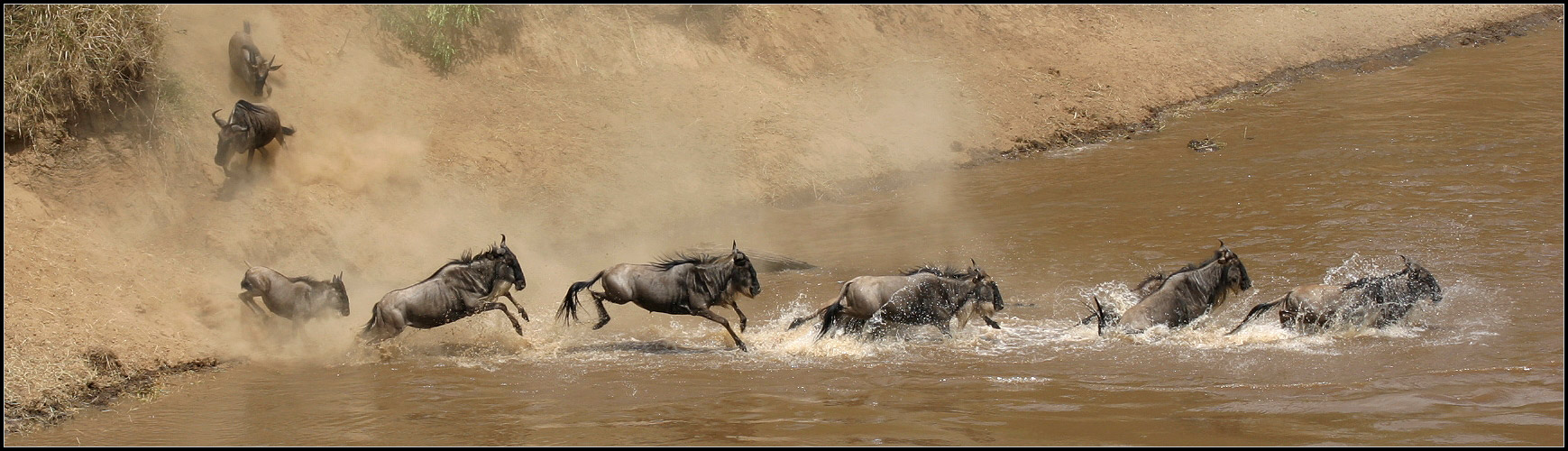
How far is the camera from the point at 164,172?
12.7 m

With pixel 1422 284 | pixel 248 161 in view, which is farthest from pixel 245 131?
pixel 1422 284

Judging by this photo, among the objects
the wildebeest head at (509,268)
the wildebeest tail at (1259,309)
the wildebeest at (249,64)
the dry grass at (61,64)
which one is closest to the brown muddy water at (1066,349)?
the wildebeest tail at (1259,309)

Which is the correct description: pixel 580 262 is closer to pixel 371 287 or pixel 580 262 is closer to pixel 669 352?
pixel 371 287

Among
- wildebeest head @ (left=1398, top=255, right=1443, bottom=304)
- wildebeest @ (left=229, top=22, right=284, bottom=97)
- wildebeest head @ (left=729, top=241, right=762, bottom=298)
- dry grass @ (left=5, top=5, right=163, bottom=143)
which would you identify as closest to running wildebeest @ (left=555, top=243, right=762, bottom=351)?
wildebeest head @ (left=729, top=241, right=762, bottom=298)

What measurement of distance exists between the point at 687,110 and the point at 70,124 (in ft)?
24.7

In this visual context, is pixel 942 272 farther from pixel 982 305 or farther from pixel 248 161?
pixel 248 161

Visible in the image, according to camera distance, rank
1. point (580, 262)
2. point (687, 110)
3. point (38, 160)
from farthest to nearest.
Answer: point (687, 110) < point (580, 262) < point (38, 160)

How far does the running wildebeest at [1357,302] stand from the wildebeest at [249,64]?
11.2 metres

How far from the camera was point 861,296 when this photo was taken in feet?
30.3

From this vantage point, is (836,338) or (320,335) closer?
(836,338)

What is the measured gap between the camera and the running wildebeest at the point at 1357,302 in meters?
8.68

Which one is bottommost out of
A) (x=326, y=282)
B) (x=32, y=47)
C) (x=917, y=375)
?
(x=917, y=375)

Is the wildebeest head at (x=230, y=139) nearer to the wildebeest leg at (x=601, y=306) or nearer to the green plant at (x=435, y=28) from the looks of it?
the green plant at (x=435, y=28)

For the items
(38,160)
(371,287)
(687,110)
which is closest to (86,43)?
(38,160)
